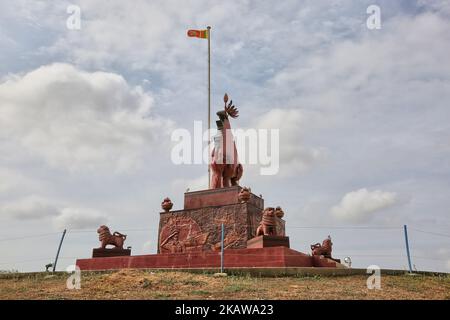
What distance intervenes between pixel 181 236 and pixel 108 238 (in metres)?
2.60

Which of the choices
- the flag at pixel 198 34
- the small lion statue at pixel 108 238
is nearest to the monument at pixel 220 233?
the small lion statue at pixel 108 238

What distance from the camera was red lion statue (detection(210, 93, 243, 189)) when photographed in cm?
1426

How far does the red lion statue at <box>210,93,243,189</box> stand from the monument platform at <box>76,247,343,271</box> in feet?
11.3

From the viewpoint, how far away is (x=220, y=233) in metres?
12.3

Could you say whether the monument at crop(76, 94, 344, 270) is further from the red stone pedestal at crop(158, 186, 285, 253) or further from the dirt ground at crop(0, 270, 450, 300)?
the dirt ground at crop(0, 270, 450, 300)

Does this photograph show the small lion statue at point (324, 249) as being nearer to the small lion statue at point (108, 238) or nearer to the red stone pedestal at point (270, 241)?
the red stone pedestal at point (270, 241)

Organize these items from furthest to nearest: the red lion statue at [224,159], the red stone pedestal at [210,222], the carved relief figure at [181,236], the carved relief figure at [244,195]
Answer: the red lion statue at [224,159] < the carved relief figure at [181,236] < the carved relief figure at [244,195] < the red stone pedestal at [210,222]

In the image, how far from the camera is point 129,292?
741 cm

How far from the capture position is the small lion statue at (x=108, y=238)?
13523 mm

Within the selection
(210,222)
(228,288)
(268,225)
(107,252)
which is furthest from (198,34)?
(228,288)

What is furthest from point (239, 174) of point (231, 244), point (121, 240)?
point (121, 240)
